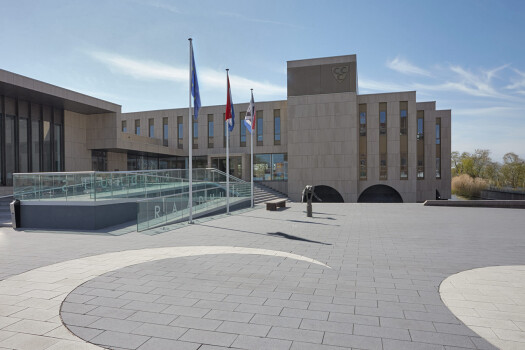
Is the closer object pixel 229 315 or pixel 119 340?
pixel 119 340

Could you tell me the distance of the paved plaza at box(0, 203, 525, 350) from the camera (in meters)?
4.14

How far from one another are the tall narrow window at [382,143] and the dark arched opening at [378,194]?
8.85 ft

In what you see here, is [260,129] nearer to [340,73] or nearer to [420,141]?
[340,73]

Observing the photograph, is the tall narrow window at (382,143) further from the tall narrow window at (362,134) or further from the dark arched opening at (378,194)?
the dark arched opening at (378,194)

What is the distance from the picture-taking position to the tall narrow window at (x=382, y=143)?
3556 centimetres

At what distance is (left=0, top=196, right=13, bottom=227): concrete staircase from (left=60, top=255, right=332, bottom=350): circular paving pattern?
10992mm

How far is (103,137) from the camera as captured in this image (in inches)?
1177

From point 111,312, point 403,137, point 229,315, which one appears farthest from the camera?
point 403,137

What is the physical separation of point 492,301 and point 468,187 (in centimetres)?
5639

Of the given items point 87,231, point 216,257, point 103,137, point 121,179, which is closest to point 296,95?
point 103,137

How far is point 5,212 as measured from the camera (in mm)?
17438

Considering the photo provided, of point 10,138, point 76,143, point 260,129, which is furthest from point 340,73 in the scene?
point 10,138

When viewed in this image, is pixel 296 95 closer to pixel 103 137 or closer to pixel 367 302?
pixel 103 137

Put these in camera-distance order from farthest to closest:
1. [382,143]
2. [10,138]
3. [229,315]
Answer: [382,143] → [10,138] → [229,315]
